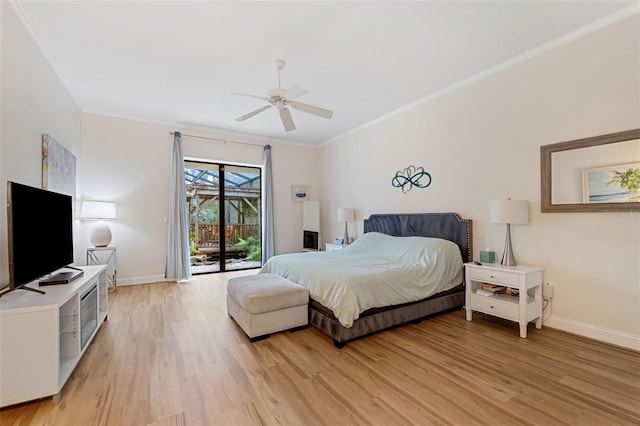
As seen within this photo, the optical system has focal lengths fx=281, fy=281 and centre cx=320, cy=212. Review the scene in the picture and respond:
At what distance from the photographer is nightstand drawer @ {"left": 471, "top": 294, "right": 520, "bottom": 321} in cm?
279

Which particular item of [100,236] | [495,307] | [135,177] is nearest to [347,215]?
[495,307]

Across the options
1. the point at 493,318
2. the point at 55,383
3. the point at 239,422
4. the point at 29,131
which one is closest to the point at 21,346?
the point at 55,383

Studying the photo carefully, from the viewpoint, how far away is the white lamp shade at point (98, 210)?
4301 mm

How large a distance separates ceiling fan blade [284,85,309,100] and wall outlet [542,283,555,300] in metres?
3.23

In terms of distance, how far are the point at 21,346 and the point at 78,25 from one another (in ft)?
9.05

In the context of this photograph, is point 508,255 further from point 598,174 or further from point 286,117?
point 286,117

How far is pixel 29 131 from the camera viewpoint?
267 centimetres

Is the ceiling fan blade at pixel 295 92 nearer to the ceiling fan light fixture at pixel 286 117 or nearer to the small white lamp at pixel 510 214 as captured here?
the ceiling fan light fixture at pixel 286 117

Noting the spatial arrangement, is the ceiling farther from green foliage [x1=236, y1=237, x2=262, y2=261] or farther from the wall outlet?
green foliage [x1=236, y1=237, x2=262, y2=261]

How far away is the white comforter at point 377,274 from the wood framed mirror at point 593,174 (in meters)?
1.23

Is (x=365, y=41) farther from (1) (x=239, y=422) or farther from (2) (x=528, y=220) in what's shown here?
(1) (x=239, y=422)

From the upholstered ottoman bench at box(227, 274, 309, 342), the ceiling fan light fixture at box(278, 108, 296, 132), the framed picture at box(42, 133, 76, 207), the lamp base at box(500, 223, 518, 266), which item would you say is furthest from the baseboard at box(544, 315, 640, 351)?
the framed picture at box(42, 133, 76, 207)

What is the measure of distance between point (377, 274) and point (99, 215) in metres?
4.34

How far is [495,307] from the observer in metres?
2.94
